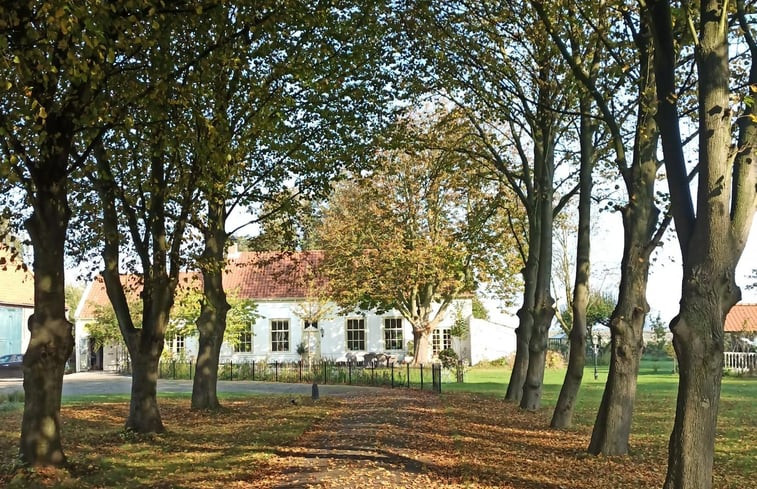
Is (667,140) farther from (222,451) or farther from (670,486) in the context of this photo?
(222,451)

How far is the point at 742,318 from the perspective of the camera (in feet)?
154

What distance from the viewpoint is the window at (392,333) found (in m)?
44.2

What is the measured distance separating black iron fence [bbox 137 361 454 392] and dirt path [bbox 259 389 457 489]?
11400 mm

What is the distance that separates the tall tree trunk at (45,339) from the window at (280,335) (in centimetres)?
3419

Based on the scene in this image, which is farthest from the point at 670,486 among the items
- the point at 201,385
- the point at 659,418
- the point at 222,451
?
the point at 201,385

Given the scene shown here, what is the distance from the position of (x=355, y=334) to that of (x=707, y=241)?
125 feet

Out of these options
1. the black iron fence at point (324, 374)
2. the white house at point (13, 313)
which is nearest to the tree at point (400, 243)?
the black iron fence at point (324, 374)

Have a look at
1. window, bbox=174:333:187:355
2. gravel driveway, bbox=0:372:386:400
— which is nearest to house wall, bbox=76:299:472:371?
window, bbox=174:333:187:355

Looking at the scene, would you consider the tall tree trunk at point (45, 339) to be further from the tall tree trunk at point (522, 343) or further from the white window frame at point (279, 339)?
the white window frame at point (279, 339)

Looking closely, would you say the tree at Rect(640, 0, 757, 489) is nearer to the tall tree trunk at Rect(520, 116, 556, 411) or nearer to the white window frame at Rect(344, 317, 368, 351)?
the tall tree trunk at Rect(520, 116, 556, 411)

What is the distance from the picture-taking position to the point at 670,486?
263 inches

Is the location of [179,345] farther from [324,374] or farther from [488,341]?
[488,341]

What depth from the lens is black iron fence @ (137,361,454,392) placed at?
29.7 metres

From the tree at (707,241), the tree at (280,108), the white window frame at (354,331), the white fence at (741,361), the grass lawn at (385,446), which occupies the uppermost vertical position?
the tree at (280,108)
